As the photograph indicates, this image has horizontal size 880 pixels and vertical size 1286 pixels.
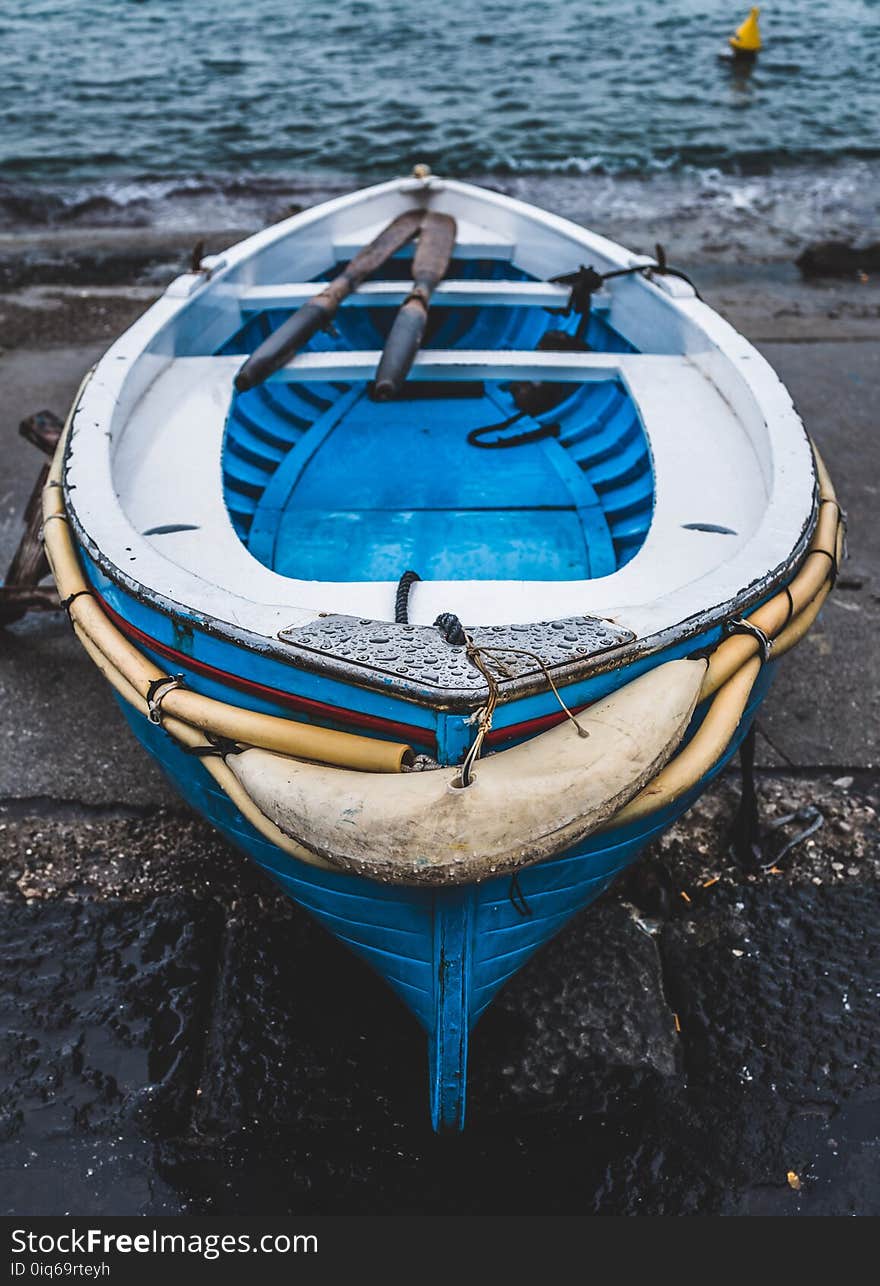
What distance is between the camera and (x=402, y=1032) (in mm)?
3217

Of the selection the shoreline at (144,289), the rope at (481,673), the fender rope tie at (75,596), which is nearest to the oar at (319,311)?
the fender rope tie at (75,596)

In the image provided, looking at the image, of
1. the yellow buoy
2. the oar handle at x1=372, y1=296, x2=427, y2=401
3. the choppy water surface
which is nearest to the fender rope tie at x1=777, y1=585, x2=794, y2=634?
the oar handle at x1=372, y1=296, x2=427, y2=401

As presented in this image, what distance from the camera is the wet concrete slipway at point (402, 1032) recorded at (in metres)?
2.88

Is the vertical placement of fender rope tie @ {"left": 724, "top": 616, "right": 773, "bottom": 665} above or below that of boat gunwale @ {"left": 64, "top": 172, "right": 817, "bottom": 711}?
below

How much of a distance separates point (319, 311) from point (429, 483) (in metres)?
1.07

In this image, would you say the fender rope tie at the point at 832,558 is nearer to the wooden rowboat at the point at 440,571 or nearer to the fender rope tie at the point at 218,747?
the wooden rowboat at the point at 440,571

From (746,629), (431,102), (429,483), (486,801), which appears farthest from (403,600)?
(431,102)

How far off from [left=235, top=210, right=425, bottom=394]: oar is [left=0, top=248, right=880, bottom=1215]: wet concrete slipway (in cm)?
179

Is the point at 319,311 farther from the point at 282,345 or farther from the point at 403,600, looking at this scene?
the point at 403,600

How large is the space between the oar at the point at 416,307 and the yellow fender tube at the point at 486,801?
7.49ft

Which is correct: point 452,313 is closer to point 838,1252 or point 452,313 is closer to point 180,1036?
point 180,1036

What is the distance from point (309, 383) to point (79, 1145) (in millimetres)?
3833

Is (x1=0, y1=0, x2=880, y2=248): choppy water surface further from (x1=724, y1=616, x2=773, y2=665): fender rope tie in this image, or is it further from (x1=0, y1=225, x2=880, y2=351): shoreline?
(x1=724, y1=616, x2=773, y2=665): fender rope tie

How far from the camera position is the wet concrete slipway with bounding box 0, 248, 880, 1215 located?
2.88 m
